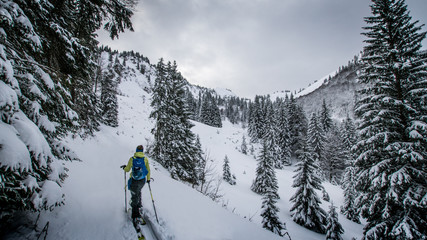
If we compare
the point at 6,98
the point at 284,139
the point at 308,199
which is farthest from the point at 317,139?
the point at 6,98

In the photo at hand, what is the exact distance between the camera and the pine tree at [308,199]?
13.8 meters

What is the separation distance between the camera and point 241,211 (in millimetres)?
14234

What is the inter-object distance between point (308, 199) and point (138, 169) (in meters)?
15.2

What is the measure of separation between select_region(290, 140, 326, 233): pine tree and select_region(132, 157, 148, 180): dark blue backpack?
1472cm

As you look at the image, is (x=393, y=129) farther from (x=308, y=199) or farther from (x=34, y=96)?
(x=34, y=96)

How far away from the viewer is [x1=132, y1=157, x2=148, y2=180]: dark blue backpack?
16.6ft

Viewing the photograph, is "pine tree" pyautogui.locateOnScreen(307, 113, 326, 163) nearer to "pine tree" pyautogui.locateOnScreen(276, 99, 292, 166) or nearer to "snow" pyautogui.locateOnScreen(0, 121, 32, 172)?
"pine tree" pyautogui.locateOnScreen(276, 99, 292, 166)

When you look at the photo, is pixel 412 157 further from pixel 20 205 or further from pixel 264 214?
pixel 20 205

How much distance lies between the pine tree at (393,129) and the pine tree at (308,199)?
17.7ft

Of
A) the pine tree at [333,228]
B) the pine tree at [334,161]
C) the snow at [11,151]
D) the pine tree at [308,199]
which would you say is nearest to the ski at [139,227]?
the snow at [11,151]

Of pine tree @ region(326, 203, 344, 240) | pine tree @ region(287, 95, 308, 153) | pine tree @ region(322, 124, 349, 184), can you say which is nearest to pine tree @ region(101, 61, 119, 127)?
pine tree @ region(326, 203, 344, 240)

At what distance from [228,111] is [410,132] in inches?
3986

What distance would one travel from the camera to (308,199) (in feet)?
47.0

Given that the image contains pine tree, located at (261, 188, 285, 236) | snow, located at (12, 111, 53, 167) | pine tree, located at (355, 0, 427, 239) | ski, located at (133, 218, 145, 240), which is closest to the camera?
snow, located at (12, 111, 53, 167)
